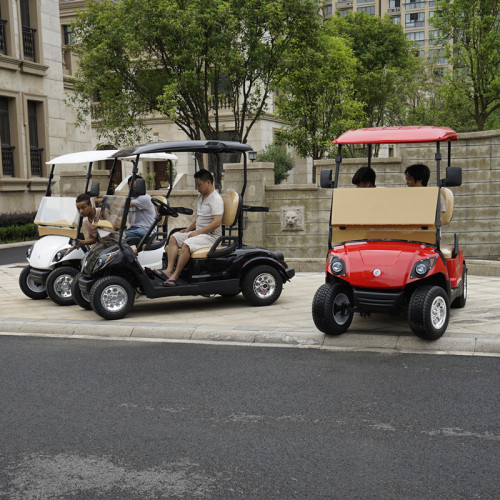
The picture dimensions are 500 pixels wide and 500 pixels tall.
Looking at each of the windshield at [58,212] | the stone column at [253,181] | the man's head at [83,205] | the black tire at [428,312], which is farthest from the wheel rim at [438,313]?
the stone column at [253,181]

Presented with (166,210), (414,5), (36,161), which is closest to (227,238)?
(166,210)

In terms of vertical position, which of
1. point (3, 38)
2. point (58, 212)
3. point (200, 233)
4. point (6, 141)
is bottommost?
point (200, 233)

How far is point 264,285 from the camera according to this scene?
32.7 feet

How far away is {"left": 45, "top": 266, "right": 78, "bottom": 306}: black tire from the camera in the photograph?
1021 cm

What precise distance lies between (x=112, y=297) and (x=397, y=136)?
4048mm

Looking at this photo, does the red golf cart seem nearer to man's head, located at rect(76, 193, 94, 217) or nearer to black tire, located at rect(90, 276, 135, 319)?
black tire, located at rect(90, 276, 135, 319)

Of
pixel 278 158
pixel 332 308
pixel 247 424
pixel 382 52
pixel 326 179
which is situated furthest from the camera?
pixel 382 52

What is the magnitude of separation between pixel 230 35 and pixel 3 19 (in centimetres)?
880

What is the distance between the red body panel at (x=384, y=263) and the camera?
24.1ft

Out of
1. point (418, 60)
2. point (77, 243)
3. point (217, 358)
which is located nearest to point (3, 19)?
point (77, 243)

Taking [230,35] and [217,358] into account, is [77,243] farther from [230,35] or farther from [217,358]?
[230,35]

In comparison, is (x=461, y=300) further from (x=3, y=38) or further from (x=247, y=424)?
(x=3, y=38)

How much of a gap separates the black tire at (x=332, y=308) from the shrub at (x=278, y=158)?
31820 millimetres

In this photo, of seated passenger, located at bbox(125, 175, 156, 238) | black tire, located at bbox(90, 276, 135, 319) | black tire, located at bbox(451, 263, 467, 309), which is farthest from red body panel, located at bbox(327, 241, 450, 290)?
seated passenger, located at bbox(125, 175, 156, 238)
